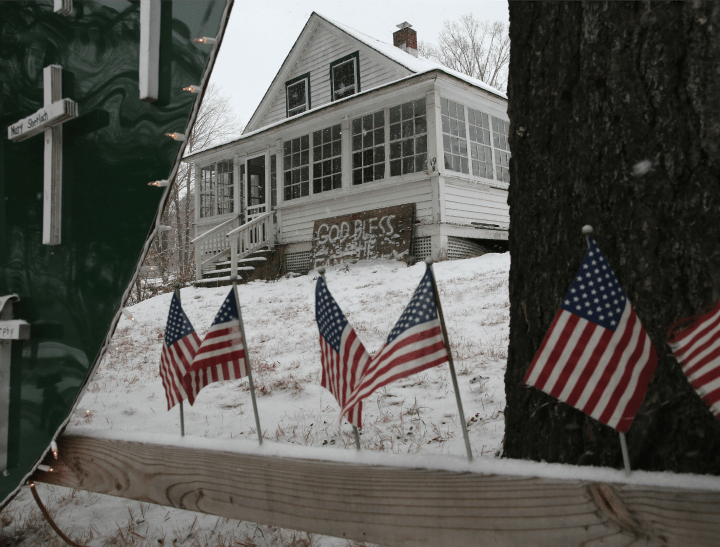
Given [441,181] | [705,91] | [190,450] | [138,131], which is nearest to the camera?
[705,91]

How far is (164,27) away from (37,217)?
0.90m

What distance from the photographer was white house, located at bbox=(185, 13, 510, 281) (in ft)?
38.6

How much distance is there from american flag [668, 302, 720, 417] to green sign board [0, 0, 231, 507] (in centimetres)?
150

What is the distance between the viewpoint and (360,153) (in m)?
13.2

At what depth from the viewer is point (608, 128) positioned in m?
1.58

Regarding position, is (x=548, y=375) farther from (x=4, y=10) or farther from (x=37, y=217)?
(x=4, y=10)

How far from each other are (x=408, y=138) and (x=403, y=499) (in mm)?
11474

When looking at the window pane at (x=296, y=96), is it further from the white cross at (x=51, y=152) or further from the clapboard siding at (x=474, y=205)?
the white cross at (x=51, y=152)

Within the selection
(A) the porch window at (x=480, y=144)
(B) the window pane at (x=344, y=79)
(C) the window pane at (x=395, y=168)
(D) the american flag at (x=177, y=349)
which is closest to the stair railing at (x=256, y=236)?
(C) the window pane at (x=395, y=168)

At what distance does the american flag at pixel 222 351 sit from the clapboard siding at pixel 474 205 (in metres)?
9.83

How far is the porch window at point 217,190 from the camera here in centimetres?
1678

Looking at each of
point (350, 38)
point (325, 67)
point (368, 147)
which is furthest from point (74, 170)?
point (325, 67)

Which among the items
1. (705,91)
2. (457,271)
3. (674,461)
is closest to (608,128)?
(705,91)

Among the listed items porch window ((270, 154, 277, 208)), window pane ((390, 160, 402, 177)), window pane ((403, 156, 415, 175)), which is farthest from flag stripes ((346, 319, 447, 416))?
porch window ((270, 154, 277, 208))
